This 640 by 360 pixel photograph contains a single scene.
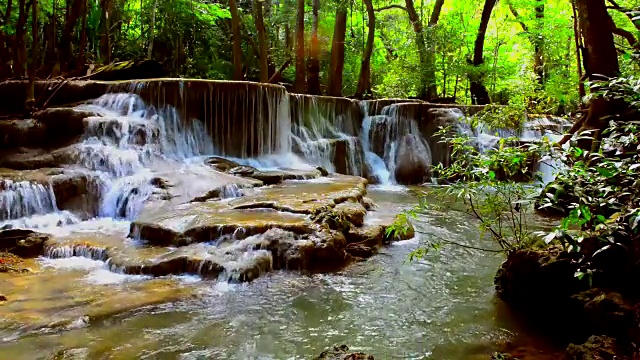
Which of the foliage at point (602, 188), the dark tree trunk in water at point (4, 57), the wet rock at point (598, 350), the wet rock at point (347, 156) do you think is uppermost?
the dark tree trunk in water at point (4, 57)

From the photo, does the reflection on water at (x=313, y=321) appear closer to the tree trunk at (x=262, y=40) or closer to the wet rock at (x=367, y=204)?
the wet rock at (x=367, y=204)

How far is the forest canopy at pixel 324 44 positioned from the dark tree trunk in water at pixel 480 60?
4 cm

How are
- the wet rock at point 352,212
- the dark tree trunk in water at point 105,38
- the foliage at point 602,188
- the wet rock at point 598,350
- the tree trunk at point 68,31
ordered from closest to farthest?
1. the foliage at point 602,188
2. the wet rock at point 598,350
3. the wet rock at point 352,212
4. the tree trunk at point 68,31
5. the dark tree trunk in water at point 105,38

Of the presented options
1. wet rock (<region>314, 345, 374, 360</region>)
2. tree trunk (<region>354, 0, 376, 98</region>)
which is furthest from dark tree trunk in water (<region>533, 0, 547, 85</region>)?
wet rock (<region>314, 345, 374, 360</region>)

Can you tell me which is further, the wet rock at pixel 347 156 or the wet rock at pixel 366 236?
the wet rock at pixel 347 156

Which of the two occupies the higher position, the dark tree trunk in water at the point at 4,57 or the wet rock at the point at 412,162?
the dark tree trunk in water at the point at 4,57

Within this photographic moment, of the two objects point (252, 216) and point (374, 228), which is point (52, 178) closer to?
point (252, 216)

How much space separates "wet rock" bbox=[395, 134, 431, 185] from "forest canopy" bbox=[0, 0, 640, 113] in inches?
127

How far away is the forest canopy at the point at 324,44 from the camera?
14.1 metres

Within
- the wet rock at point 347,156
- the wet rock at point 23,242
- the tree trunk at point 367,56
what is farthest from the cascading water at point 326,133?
the wet rock at point 23,242

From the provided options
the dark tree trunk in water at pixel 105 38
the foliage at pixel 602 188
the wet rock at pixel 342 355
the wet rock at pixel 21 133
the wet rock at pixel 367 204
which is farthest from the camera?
the dark tree trunk in water at pixel 105 38

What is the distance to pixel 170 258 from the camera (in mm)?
5453

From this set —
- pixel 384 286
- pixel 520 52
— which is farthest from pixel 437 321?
pixel 520 52

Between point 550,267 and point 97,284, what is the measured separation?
440cm
